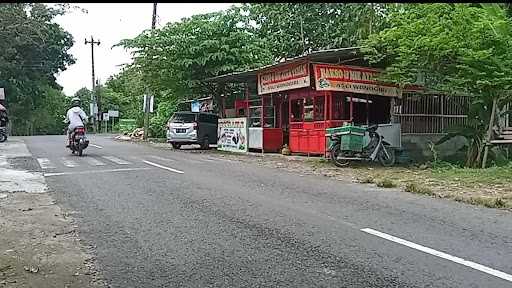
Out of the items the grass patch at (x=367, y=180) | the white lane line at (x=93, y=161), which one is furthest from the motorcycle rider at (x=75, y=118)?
the grass patch at (x=367, y=180)

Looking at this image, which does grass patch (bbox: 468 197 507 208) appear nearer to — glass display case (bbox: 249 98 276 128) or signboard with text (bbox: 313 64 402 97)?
signboard with text (bbox: 313 64 402 97)

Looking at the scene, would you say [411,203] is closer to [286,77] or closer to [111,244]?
[111,244]

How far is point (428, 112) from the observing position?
19.0 m

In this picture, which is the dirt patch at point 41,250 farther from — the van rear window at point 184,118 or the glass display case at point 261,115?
the van rear window at point 184,118

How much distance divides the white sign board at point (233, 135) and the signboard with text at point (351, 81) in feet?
19.0

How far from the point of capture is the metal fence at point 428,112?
725 inches

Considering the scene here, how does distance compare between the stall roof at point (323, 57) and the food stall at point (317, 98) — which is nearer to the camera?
the stall roof at point (323, 57)

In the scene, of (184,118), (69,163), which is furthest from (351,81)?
(184,118)

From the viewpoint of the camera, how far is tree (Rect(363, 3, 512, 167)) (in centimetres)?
1338

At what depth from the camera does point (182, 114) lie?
2459 centimetres

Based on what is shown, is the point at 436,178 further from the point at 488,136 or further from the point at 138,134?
the point at 138,134

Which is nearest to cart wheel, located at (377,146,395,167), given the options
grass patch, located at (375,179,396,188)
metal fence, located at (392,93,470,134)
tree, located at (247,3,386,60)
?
metal fence, located at (392,93,470,134)

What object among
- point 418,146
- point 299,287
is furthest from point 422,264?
point 418,146

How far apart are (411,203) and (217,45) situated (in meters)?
15.6
